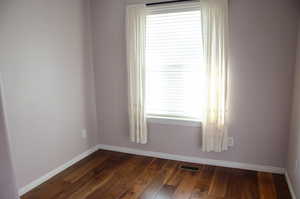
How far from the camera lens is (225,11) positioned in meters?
2.66

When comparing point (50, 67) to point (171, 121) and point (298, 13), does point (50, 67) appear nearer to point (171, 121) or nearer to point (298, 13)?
point (171, 121)

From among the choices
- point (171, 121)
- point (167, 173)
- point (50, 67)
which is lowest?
point (167, 173)

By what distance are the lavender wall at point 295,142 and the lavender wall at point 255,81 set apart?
150mm

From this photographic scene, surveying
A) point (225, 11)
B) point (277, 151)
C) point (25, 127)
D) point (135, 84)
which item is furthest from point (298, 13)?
point (25, 127)

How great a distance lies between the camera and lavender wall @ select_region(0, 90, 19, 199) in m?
1.29

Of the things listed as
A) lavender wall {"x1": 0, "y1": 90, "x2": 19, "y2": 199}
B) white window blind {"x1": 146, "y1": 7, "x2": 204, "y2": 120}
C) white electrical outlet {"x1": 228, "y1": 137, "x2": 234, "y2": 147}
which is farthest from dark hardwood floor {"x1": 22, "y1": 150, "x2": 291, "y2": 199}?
lavender wall {"x1": 0, "y1": 90, "x2": 19, "y2": 199}

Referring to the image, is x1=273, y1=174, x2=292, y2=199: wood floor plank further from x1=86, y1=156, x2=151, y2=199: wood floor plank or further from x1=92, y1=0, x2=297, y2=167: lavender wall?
x1=86, y1=156, x2=151, y2=199: wood floor plank

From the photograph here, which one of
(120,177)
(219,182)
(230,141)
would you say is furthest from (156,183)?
(230,141)

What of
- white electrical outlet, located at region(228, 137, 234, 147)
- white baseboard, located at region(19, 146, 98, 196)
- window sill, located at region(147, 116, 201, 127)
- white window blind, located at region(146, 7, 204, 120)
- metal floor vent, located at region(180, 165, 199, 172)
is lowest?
metal floor vent, located at region(180, 165, 199, 172)

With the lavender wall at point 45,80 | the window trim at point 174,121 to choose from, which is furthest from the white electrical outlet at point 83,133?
the window trim at point 174,121

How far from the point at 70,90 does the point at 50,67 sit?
454mm

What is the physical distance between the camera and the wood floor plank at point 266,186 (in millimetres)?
2395

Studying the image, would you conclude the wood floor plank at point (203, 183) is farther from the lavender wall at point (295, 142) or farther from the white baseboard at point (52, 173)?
the white baseboard at point (52, 173)

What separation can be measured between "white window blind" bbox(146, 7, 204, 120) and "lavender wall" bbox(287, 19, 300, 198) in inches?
40.5
